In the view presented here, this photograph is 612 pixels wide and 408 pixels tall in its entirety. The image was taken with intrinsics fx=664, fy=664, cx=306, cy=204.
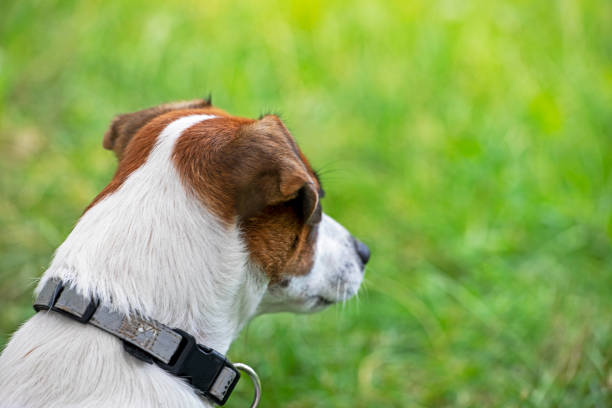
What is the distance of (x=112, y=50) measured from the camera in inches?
209

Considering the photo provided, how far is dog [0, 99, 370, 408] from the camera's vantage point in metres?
1.72

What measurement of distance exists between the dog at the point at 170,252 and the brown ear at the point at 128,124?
133 millimetres

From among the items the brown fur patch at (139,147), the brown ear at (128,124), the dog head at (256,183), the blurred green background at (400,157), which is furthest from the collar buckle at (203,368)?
the blurred green background at (400,157)

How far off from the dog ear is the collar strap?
399 millimetres

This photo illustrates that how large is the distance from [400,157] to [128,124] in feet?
9.81

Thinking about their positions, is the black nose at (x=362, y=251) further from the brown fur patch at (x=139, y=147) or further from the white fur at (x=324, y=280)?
the brown fur patch at (x=139, y=147)

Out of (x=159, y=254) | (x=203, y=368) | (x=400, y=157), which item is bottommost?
(x=203, y=368)

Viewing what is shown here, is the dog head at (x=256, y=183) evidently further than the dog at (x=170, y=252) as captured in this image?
Yes

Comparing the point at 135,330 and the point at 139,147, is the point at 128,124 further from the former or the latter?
the point at 135,330

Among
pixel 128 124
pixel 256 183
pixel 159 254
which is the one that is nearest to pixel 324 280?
pixel 256 183

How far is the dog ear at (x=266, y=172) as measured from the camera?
1848mm

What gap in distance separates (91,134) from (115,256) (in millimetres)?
3121

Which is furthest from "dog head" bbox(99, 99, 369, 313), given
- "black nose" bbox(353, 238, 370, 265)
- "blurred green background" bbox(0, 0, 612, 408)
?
"blurred green background" bbox(0, 0, 612, 408)

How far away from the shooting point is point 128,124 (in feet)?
7.31
